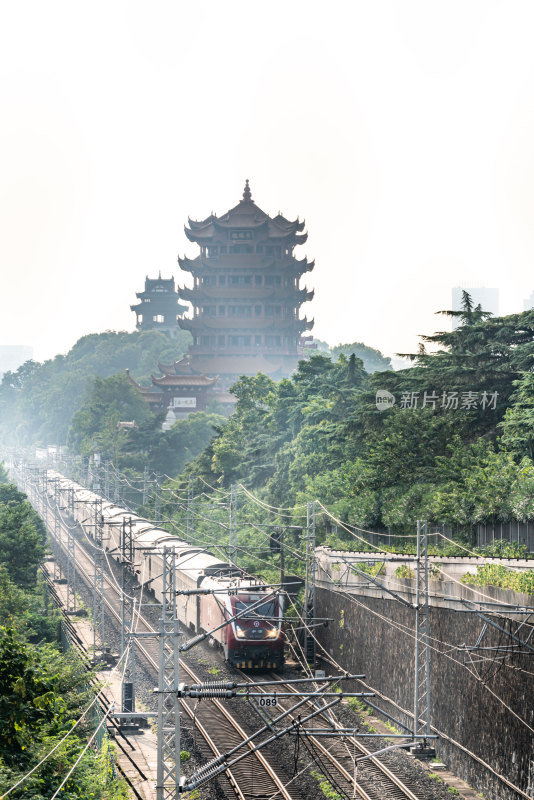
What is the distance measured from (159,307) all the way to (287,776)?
172 metres

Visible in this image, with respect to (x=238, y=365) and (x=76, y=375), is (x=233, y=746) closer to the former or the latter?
(x=238, y=365)

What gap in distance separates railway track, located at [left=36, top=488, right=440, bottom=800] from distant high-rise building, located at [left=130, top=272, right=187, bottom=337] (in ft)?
534

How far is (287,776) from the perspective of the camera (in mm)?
25438

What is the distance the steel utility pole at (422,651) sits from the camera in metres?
26.4

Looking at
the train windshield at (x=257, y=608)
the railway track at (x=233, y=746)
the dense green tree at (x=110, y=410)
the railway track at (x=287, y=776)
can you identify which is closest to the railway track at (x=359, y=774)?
the railway track at (x=287, y=776)

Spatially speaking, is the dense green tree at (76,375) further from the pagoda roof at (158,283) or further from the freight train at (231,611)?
the freight train at (231,611)

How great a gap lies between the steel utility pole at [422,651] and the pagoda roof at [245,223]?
101389 mm

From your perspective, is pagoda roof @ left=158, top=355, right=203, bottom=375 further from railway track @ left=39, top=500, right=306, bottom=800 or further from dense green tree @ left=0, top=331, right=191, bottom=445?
railway track @ left=39, top=500, right=306, bottom=800

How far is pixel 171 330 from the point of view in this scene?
191625mm

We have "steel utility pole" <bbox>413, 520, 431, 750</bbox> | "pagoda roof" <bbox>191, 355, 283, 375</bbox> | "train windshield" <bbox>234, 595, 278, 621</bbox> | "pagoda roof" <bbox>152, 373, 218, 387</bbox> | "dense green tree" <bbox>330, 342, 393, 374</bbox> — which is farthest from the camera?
"dense green tree" <bbox>330, 342, 393, 374</bbox>

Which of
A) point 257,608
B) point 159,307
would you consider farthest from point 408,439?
point 159,307

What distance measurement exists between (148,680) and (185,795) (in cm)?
1314

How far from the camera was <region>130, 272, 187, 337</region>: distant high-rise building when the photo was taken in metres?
193

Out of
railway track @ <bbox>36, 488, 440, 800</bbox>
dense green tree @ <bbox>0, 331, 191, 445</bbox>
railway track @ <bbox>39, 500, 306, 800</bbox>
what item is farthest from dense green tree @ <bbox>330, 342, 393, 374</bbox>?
railway track @ <bbox>36, 488, 440, 800</bbox>
